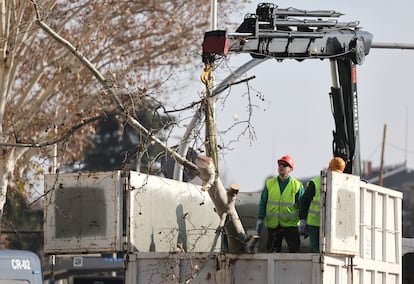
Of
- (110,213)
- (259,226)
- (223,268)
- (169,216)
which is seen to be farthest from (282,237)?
(110,213)

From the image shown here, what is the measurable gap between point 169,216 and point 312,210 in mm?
1943

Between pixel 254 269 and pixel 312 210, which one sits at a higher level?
pixel 312 210

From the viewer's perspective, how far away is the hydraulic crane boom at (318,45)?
1600 centimetres

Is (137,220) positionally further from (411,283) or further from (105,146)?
(105,146)

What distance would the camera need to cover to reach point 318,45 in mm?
16828

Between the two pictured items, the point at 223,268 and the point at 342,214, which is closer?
the point at 342,214

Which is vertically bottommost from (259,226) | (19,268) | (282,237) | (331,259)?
(19,268)

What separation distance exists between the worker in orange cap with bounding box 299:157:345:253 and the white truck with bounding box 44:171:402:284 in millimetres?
492

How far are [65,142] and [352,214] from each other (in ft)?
15.0

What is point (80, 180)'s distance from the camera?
14938mm

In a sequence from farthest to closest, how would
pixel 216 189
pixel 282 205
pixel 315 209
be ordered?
pixel 282 205 < pixel 216 189 < pixel 315 209

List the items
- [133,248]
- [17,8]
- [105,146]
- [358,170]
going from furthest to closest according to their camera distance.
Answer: [105,146] → [17,8] → [358,170] → [133,248]

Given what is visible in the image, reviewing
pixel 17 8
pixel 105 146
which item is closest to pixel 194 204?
pixel 17 8

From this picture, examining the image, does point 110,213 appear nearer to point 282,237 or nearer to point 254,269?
point 254,269
